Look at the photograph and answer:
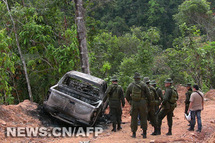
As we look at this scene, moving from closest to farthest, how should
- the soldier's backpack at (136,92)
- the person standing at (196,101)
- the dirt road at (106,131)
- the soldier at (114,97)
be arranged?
the dirt road at (106,131) → the soldier's backpack at (136,92) → the person standing at (196,101) → the soldier at (114,97)

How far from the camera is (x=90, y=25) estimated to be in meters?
15.7

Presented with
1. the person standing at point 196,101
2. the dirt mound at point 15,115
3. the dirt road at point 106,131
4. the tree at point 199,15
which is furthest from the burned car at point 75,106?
the tree at point 199,15

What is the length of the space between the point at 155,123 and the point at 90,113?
6.18 feet

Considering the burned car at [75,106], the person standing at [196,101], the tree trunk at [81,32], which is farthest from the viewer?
the tree trunk at [81,32]

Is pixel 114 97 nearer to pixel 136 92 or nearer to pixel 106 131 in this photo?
pixel 106 131

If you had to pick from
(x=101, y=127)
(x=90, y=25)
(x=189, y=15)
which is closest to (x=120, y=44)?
(x=189, y=15)

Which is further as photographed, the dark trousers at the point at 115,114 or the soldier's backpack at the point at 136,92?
the dark trousers at the point at 115,114

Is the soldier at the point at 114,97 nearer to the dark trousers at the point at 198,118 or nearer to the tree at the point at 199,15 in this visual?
the dark trousers at the point at 198,118

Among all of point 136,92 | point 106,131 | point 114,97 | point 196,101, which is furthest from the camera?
point 106,131

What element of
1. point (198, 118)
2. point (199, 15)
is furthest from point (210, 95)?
point (199, 15)

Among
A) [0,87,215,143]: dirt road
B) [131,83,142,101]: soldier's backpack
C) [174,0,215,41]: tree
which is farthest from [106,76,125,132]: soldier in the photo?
[174,0,215,41]: tree

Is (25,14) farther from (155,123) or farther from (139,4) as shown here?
(139,4)

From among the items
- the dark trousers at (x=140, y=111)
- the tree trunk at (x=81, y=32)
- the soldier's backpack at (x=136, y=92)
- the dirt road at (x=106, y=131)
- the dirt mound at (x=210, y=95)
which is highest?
the tree trunk at (x=81, y=32)

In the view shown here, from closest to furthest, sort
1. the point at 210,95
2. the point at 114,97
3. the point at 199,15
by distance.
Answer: the point at 114,97, the point at 210,95, the point at 199,15
